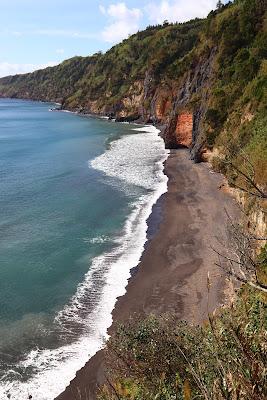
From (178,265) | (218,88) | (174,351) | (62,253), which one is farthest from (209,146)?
(174,351)

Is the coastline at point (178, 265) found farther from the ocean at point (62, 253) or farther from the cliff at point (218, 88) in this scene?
the cliff at point (218, 88)

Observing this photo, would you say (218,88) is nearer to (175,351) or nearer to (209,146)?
(209,146)

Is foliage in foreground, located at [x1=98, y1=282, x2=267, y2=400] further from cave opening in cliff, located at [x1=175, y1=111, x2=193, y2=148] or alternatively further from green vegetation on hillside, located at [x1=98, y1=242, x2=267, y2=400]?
cave opening in cliff, located at [x1=175, y1=111, x2=193, y2=148]

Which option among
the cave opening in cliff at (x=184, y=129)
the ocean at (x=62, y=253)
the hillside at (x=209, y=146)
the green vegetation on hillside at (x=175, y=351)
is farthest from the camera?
the cave opening in cliff at (x=184, y=129)

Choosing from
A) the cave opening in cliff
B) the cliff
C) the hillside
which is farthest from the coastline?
the cave opening in cliff

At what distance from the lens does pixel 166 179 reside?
49000 millimetres

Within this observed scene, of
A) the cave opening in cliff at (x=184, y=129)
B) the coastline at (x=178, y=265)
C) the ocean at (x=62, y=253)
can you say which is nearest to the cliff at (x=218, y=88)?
the cave opening in cliff at (x=184, y=129)

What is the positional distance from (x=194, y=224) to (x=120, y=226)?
19.3 ft

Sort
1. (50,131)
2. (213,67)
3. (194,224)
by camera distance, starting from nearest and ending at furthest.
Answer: (194,224) < (213,67) < (50,131)

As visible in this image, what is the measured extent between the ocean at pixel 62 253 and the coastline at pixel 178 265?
662 millimetres

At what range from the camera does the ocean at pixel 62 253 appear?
62.2ft

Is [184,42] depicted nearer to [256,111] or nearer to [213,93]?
[213,93]

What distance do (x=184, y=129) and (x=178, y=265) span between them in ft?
134

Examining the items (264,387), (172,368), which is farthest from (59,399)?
(264,387)
